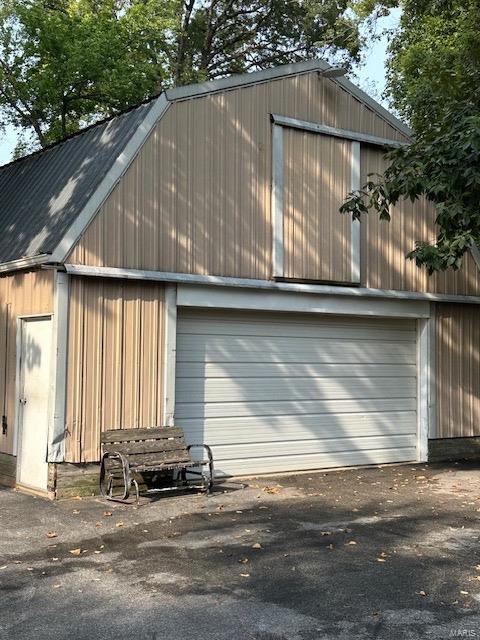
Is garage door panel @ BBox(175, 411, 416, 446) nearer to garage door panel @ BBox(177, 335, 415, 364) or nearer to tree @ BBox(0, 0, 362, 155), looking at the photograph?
garage door panel @ BBox(177, 335, 415, 364)

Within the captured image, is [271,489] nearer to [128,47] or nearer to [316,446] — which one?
[316,446]

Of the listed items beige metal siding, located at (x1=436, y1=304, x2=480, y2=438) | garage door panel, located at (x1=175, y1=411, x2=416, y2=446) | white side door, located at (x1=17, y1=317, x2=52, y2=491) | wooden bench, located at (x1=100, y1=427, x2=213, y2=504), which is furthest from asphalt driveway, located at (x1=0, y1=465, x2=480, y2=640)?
beige metal siding, located at (x1=436, y1=304, x2=480, y2=438)

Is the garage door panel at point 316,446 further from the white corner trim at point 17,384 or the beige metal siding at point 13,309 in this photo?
the beige metal siding at point 13,309

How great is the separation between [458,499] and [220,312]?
413 centimetres

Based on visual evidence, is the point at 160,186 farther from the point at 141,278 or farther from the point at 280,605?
the point at 280,605

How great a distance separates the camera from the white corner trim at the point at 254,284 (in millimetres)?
9569

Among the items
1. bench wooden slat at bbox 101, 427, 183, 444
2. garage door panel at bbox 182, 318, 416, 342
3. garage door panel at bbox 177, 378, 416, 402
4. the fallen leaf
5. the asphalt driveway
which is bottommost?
the asphalt driveway

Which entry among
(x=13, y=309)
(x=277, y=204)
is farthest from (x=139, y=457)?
(x=277, y=204)

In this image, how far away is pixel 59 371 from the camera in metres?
9.30

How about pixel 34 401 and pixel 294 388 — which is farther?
pixel 294 388

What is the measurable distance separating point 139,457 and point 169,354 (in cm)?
155

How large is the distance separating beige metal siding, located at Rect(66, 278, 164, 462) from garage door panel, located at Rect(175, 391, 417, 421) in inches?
28.5

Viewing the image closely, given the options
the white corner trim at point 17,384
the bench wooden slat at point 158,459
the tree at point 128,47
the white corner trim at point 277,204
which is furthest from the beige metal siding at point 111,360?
the tree at point 128,47

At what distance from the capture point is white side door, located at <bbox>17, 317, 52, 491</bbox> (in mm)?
9570
